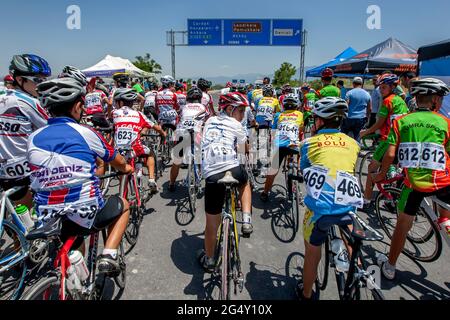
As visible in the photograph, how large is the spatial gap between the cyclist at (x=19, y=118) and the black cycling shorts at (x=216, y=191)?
87.6 inches

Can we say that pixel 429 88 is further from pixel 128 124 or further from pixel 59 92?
pixel 128 124

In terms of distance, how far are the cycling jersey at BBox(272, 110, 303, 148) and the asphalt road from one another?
1.36m

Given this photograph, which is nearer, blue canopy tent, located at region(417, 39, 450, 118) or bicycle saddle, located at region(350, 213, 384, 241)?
bicycle saddle, located at region(350, 213, 384, 241)

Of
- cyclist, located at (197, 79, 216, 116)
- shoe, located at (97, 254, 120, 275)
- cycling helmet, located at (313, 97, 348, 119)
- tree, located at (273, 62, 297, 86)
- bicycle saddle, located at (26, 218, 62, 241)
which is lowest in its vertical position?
shoe, located at (97, 254, 120, 275)

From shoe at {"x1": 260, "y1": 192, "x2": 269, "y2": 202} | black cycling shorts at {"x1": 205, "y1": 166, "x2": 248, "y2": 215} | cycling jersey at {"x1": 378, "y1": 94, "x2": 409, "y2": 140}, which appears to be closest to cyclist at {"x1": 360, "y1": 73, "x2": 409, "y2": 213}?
cycling jersey at {"x1": 378, "y1": 94, "x2": 409, "y2": 140}

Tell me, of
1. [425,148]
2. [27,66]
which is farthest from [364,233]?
[27,66]

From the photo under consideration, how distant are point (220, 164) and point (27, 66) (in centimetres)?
259

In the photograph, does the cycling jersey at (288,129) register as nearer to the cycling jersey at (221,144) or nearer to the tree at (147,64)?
the cycling jersey at (221,144)

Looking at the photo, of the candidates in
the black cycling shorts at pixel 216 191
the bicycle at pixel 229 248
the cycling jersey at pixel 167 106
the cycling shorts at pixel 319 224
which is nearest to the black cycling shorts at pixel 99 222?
the black cycling shorts at pixel 216 191

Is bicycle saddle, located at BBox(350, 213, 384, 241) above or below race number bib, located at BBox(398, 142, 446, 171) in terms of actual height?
below

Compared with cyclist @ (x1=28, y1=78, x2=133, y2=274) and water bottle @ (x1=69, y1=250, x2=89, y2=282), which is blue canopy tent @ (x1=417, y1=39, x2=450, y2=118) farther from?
water bottle @ (x1=69, y1=250, x2=89, y2=282)

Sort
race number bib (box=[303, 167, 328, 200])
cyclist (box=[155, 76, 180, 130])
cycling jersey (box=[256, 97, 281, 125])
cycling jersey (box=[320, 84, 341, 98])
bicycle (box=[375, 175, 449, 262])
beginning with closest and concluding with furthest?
race number bib (box=[303, 167, 328, 200])
bicycle (box=[375, 175, 449, 262])
cyclist (box=[155, 76, 180, 130])
cycling jersey (box=[256, 97, 281, 125])
cycling jersey (box=[320, 84, 341, 98])

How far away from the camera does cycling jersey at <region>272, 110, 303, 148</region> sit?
15.5ft

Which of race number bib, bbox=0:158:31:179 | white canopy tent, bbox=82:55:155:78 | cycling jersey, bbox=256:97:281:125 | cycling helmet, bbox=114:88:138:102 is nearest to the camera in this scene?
race number bib, bbox=0:158:31:179
